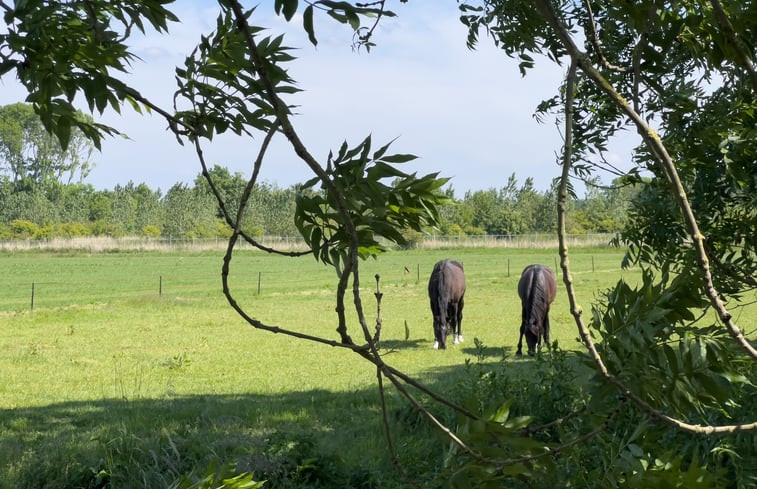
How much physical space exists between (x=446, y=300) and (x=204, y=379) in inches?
195

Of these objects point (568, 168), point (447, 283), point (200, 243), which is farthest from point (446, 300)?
point (200, 243)

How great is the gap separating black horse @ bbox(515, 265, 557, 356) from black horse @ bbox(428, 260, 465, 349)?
1.32m

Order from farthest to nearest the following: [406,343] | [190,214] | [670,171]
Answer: [190,214], [406,343], [670,171]

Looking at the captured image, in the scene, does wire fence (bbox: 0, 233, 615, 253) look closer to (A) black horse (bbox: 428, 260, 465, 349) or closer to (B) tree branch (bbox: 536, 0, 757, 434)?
(A) black horse (bbox: 428, 260, 465, 349)

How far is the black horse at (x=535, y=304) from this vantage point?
1240 cm

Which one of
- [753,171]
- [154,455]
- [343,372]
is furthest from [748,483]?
[343,372]

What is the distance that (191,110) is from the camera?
5.81ft

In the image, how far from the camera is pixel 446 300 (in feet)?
45.1

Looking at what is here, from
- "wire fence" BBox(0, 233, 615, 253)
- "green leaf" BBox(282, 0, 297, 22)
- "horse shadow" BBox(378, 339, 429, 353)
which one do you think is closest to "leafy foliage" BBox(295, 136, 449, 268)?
"green leaf" BBox(282, 0, 297, 22)

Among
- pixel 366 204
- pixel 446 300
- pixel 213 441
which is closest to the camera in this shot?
pixel 366 204

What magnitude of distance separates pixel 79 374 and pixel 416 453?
23.1 ft

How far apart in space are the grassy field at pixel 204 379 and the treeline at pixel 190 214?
151 ft

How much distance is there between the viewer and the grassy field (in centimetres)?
515

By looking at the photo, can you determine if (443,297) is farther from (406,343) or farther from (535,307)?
(535,307)
